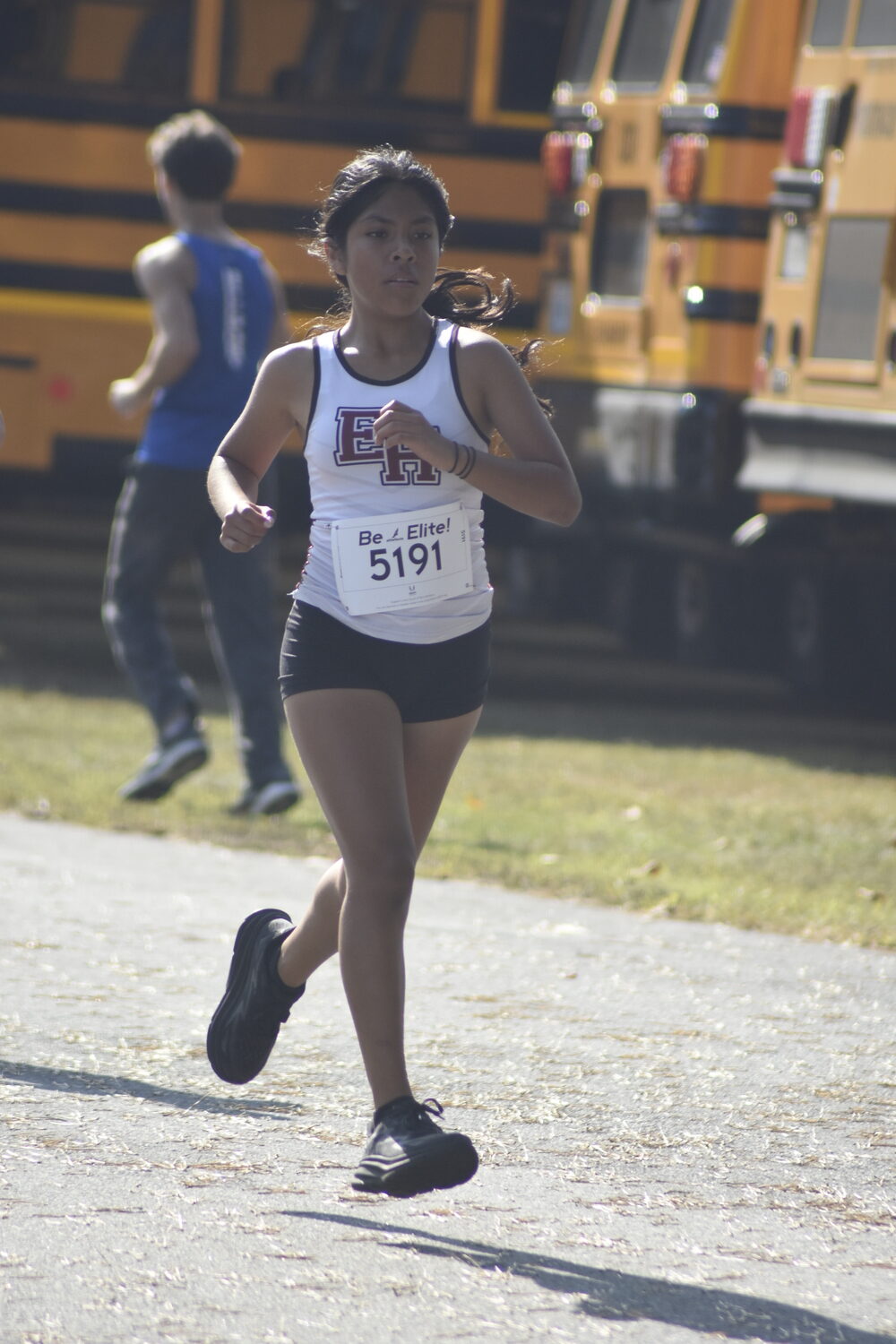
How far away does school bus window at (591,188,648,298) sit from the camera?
10.6 metres

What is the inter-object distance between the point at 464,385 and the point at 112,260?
25.6 ft

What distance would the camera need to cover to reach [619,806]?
8047 mm

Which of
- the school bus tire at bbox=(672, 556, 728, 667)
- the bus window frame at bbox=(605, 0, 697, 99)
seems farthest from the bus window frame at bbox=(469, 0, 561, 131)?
the school bus tire at bbox=(672, 556, 728, 667)

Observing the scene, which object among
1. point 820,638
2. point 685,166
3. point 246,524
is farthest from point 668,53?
point 246,524

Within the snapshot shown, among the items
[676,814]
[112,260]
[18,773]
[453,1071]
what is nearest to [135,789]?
[18,773]

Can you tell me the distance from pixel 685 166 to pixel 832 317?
1180 mm

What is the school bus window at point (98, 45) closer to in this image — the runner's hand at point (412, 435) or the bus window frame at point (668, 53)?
the bus window frame at point (668, 53)

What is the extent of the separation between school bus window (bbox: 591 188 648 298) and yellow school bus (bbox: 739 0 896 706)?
1003 mm

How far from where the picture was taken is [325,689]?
398cm

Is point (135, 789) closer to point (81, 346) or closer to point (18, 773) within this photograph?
point (18, 773)

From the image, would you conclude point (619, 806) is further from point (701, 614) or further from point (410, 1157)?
point (410, 1157)

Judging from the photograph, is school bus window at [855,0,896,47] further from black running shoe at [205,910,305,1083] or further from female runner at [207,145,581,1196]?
black running shoe at [205,910,305,1083]

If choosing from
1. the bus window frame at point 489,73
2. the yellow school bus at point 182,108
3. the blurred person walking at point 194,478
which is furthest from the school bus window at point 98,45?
the blurred person walking at point 194,478

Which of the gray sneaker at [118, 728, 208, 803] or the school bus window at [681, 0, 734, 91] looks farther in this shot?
the school bus window at [681, 0, 734, 91]
